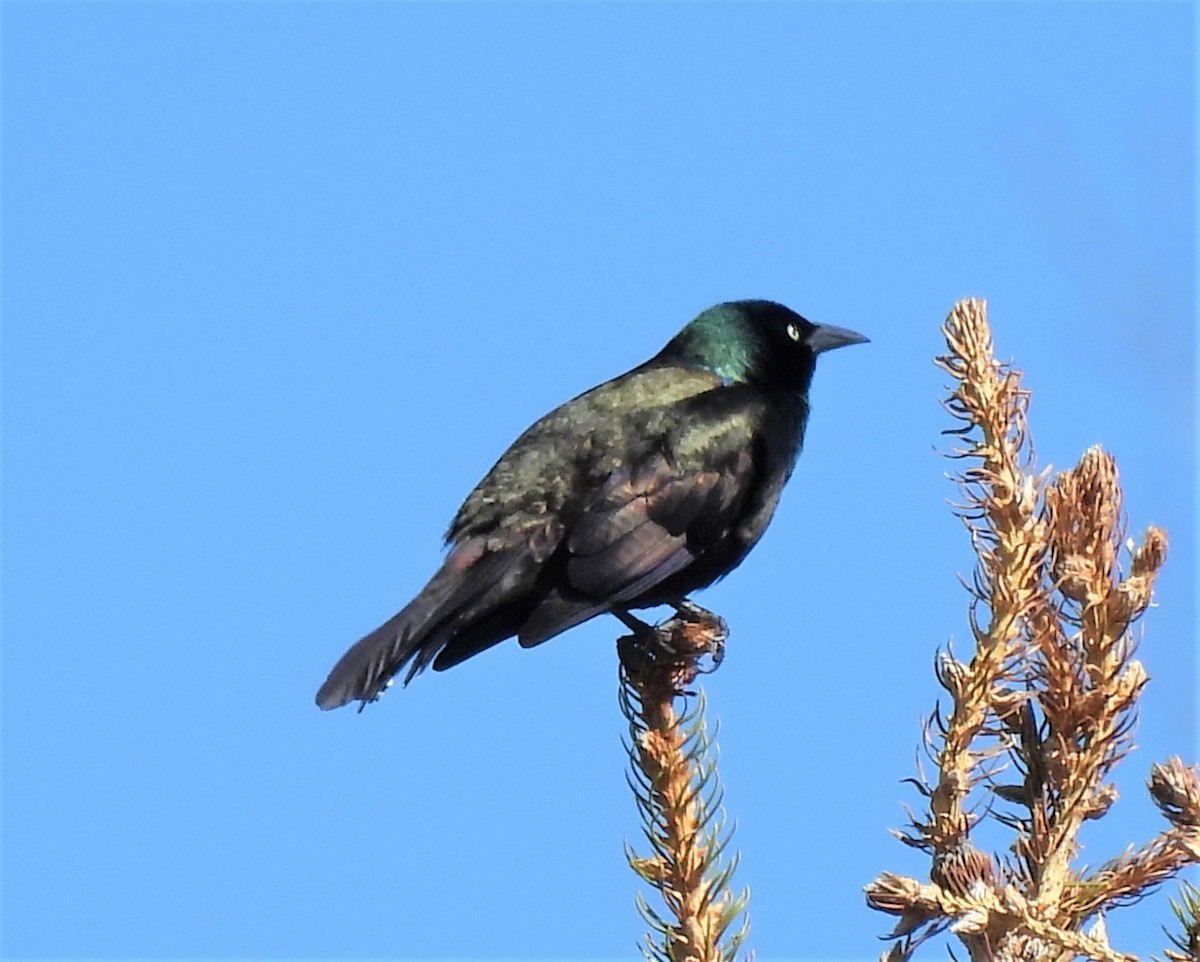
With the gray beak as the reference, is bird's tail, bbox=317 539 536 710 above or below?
below

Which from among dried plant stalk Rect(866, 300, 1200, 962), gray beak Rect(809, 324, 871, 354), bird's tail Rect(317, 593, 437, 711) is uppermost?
gray beak Rect(809, 324, 871, 354)

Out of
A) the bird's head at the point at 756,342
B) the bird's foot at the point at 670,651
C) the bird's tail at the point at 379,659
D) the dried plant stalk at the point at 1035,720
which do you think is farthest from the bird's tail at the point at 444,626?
the dried plant stalk at the point at 1035,720

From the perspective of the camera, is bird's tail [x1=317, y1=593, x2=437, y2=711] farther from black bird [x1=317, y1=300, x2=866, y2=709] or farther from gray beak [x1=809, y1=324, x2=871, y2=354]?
gray beak [x1=809, y1=324, x2=871, y2=354]

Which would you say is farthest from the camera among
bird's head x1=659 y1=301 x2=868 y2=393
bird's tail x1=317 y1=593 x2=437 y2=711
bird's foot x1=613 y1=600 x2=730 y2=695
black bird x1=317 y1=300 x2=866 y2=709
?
bird's head x1=659 y1=301 x2=868 y2=393

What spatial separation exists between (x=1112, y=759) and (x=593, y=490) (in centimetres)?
282

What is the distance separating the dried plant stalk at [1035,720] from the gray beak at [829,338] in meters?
3.55

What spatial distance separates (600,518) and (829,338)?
1598mm

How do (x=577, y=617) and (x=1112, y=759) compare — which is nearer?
(x=1112, y=759)

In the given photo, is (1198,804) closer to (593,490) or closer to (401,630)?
(401,630)

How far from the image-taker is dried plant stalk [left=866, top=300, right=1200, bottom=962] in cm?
220

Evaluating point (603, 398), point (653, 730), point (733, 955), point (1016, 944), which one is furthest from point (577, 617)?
point (1016, 944)

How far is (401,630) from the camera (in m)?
4.47

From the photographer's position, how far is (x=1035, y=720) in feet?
8.10

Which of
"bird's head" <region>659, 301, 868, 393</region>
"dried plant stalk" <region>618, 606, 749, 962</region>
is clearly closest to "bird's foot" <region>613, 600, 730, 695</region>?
"dried plant stalk" <region>618, 606, 749, 962</region>
